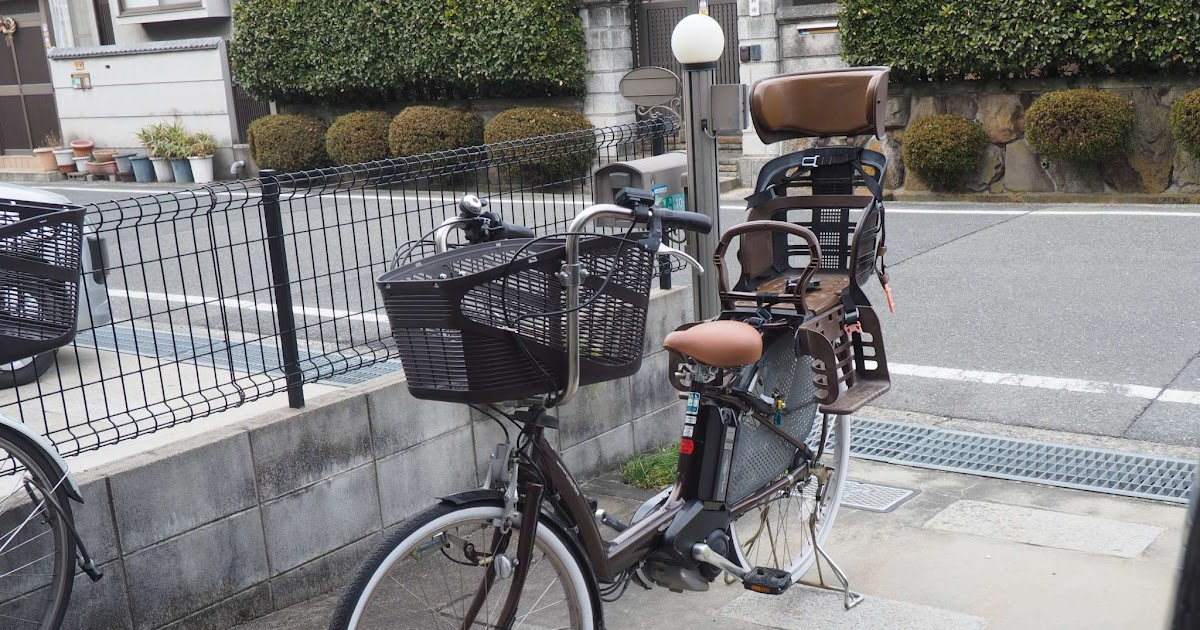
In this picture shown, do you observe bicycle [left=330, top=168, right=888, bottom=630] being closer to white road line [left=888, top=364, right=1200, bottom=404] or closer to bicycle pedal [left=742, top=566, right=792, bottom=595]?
bicycle pedal [left=742, top=566, right=792, bottom=595]

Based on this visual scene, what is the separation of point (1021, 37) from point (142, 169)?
1347 cm

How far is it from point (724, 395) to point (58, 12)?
20353mm

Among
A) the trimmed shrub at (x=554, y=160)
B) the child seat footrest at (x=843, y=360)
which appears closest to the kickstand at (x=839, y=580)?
the child seat footrest at (x=843, y=360)

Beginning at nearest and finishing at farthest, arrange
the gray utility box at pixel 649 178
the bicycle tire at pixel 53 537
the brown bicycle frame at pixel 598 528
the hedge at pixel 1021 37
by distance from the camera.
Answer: the brown bicycle frame at pixel 598 528
the bicycle tire at pixel 53 537
the gray utility box at pixel 649 178
the hedge at pixel 1021 37

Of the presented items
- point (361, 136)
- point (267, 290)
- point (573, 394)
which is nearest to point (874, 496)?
point (573, 394)

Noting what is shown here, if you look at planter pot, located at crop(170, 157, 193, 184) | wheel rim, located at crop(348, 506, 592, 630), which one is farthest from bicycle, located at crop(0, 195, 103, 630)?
planter pot, located at crop(170, 157, 193, 184)

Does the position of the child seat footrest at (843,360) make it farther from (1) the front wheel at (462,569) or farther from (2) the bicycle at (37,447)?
(2) the bicycle at (37,447)

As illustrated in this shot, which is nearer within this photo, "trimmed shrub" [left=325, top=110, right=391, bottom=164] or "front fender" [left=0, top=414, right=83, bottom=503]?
"front fender" [left=0, top=414, right=83, bottom=503]

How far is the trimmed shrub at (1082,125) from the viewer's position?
36.5 ft

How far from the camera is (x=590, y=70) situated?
15008mm

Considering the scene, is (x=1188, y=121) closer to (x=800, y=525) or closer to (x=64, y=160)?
(x=800, y=525)

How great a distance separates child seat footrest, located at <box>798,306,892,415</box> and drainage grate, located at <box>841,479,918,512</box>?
3.03ft

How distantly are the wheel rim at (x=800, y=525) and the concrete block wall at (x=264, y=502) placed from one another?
1.02 meters

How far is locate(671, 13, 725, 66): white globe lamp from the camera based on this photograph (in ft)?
13.8
